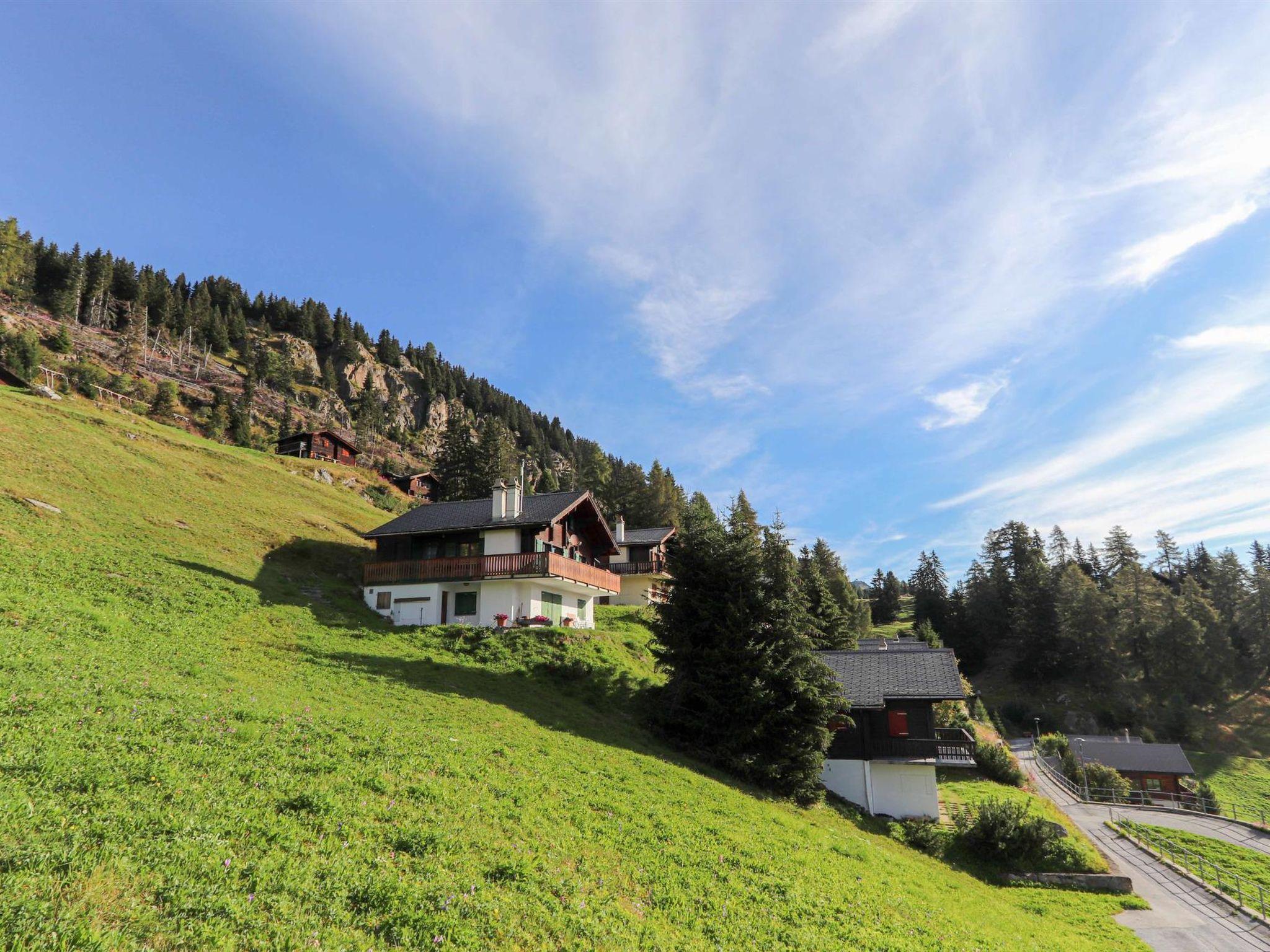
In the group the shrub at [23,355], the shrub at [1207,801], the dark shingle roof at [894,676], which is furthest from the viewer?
the shrub at [23,355]

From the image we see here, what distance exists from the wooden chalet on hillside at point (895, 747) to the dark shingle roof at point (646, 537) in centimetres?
2753

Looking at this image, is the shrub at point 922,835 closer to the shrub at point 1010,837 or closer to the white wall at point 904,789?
the shrub at point 1010,837

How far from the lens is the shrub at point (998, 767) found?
138 ft

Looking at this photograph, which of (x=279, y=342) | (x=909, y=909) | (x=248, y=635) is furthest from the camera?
(x=279, y=342)

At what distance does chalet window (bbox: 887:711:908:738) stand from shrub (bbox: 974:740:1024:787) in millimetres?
16432

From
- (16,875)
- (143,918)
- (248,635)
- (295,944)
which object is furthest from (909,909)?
(248,635)

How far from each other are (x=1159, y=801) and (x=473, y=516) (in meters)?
62.6

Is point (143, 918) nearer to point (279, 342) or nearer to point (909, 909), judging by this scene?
point (909, 909)

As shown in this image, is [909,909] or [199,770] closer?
[199,770]

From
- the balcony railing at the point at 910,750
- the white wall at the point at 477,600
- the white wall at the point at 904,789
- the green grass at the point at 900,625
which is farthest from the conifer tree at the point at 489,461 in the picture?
the green grass at the point at 900,625

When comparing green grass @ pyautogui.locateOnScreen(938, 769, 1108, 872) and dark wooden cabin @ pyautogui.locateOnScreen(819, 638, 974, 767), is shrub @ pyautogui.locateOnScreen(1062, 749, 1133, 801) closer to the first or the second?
green grass @ pyautogui.locateOnScreen(938, 769, 1108, 872)

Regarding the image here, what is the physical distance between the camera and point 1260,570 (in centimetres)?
8819

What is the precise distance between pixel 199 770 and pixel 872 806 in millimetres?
28142

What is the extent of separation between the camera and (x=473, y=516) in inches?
1553
